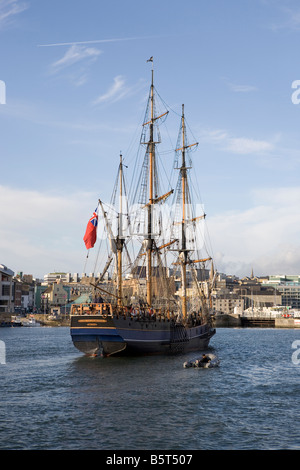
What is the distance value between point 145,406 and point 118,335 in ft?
87.1

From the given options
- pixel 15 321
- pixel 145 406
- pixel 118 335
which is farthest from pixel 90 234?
pixel 15 321

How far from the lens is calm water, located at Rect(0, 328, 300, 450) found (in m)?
28.8

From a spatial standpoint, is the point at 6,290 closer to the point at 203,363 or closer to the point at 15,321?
the point at 15,321

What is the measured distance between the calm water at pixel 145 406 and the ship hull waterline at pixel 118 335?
7.50ft

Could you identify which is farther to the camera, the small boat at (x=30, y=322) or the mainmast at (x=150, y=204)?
the small boat at (x=30, y=322)

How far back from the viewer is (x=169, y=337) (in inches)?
2921

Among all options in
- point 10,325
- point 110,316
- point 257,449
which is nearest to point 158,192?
point 110,316

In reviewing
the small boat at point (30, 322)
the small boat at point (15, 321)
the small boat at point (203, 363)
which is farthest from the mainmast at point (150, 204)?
the small boat at point (30, 322)

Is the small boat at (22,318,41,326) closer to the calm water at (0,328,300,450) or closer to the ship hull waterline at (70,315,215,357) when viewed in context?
the ship hull waterline at (70,315,215,357)

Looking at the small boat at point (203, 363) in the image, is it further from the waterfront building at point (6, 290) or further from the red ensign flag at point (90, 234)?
the waterfront building at point (6, 290)

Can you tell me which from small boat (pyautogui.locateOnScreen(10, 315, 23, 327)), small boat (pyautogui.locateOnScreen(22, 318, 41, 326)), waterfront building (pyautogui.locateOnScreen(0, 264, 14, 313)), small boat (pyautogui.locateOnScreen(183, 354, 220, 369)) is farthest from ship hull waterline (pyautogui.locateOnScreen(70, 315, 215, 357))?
small boat (pyautogui.locateOnScreen(22, 318, 41, 326))

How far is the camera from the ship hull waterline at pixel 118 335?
63156 millimetres
